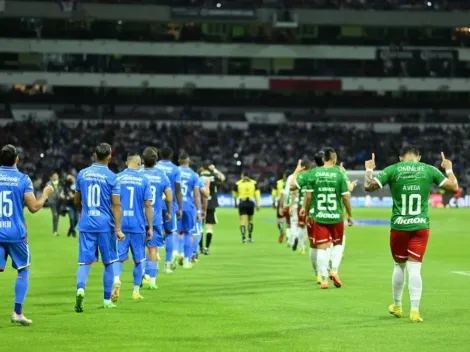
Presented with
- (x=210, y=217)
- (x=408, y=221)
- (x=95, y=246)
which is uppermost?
(x=408, y=221)

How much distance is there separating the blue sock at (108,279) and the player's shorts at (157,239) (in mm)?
3471

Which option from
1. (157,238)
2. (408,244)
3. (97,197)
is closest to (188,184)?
(157,238)

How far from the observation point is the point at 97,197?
16234mm

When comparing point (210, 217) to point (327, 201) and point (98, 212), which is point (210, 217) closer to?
point (327, 201)

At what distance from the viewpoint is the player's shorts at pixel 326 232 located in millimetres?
20484

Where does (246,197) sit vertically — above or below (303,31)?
below

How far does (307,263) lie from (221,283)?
641 cm

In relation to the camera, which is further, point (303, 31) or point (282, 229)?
point (303, 31)

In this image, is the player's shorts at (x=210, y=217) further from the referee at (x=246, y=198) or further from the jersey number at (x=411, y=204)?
the jersey number at (x=411, y=204)

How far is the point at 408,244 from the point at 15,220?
513cm

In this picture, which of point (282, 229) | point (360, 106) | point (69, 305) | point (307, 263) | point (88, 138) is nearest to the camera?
point (69, 305)

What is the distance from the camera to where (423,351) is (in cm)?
1217

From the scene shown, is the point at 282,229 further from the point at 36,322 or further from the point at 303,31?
the point at 303,31

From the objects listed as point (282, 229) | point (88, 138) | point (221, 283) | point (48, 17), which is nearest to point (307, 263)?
point (221, 283)
